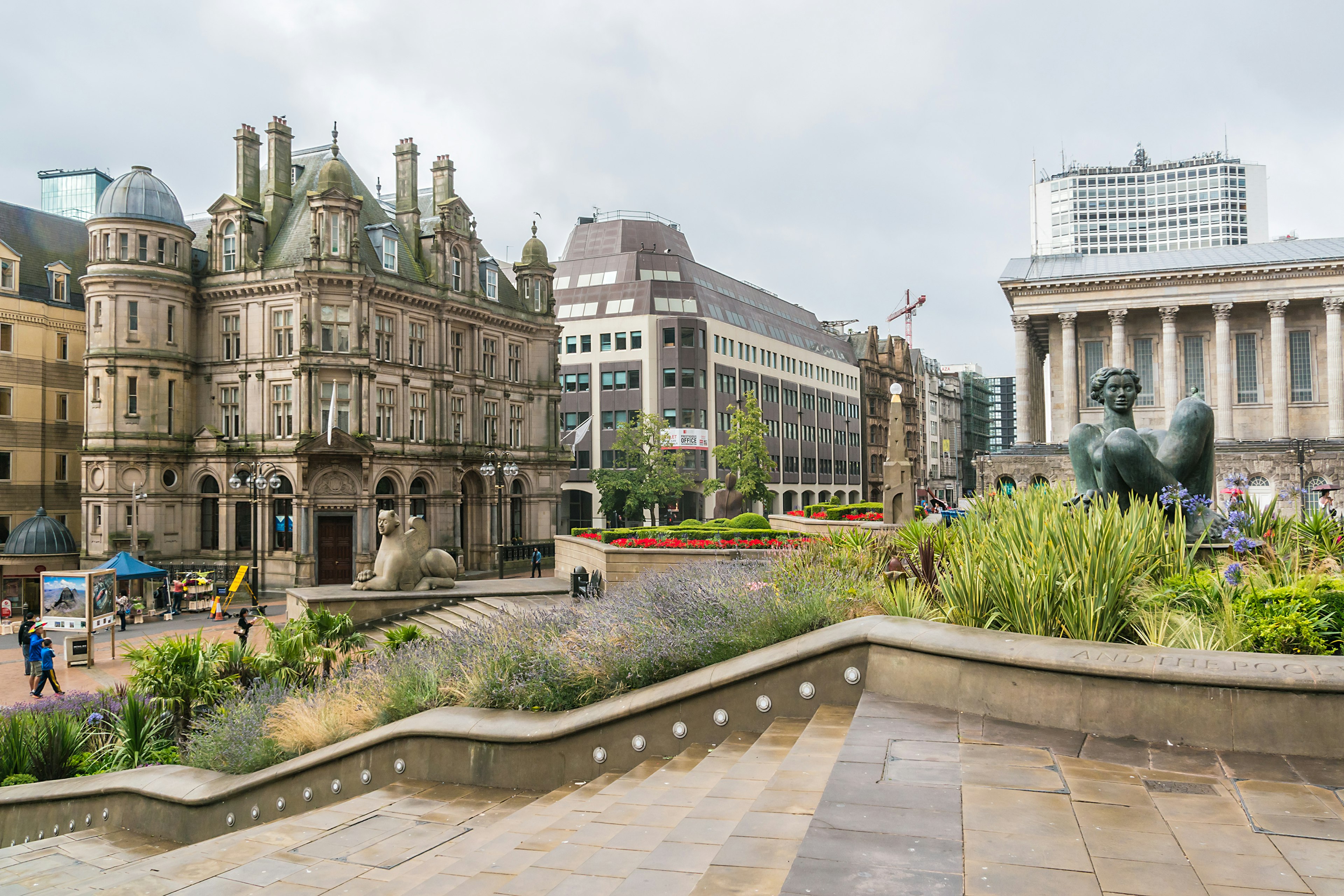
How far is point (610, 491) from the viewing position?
58.6 meters

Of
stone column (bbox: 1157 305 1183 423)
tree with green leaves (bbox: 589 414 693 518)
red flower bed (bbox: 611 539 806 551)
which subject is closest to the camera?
red flower bed (bbox: 611 539 806 551)

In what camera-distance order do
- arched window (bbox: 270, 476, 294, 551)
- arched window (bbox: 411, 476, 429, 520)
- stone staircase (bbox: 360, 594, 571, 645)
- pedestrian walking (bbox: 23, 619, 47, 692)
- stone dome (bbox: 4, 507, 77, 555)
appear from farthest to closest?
1. arched window (bbox: 411, 476, 429, 520)
2. arched window (bbox: 270, 476, 294, 551)
3. stone dome (bbox: 4, 507, 77, 555)
4. pedestrian walking (bbox: 23, 619, 47, 692)
5. stone staircase (bbox: 360, 594, 571, 645)

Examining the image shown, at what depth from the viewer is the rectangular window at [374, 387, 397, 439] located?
4288 cm

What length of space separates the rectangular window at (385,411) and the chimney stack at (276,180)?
9491 millimetres

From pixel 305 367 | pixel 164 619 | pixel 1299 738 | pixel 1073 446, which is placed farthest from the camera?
pixel 305 367

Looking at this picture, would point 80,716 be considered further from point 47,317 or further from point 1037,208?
point 1037,208

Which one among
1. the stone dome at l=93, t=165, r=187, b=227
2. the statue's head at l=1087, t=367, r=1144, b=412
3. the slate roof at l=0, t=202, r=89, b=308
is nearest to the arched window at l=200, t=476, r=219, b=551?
the stone dome at l=93, t=165, r=187, b=227

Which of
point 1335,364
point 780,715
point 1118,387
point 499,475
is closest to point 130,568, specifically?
point 499,475

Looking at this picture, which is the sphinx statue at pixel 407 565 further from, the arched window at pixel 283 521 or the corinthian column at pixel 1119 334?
the corinthian column at pixel 1119 334

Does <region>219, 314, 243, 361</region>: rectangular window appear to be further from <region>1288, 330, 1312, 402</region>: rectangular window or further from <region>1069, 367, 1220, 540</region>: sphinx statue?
<region>1288, 330, 1312, 402</region>: rectangular window

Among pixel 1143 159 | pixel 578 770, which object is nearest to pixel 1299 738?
pixel 578 770

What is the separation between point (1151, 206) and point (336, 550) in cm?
18213

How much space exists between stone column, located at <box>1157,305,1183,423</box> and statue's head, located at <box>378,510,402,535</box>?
49306mm

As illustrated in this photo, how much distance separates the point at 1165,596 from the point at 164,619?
1477 inches
